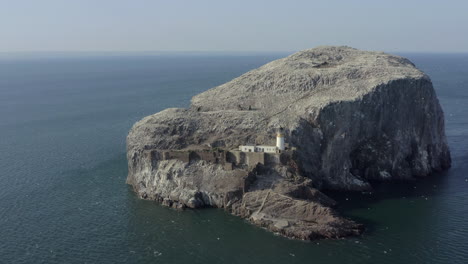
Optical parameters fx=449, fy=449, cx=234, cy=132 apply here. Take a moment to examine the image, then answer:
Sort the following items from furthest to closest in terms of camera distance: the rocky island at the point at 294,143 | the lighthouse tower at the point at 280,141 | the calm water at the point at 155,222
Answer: the lighthouse tower at the point at 280,141 → the rocky island at the point at 294,143 → the calm water at the point at 155,222

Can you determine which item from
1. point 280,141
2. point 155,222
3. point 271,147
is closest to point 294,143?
point 280,141

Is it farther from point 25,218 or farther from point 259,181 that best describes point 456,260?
point 25,218

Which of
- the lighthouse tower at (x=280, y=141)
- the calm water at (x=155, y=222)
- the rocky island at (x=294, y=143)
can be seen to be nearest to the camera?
the calm water at (x=155, y=222)

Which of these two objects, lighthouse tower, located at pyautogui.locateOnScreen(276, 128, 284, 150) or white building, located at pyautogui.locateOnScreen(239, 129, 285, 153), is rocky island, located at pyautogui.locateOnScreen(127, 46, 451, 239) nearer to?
white building, located at pyautogui.locateOnScreen(239, 129, 285, 153)

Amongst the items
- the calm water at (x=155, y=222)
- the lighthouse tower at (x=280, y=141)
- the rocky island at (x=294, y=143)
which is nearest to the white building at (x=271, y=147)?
the lighthouse tower at (x=280, y=141)

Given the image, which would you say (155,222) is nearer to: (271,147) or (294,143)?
(271,147)

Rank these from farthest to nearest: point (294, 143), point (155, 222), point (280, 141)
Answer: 1. point (294, 143)
2. point (280, 141)
3. point (155, 222)

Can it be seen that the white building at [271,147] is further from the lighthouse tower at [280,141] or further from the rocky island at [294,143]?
the rocky island at [294,143]

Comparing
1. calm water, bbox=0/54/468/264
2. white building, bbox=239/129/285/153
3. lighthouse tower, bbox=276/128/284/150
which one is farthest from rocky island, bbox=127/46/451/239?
calm water, bbox=0/54/468/264

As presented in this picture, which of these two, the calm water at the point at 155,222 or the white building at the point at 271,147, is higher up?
the white building at the point at 271,147
